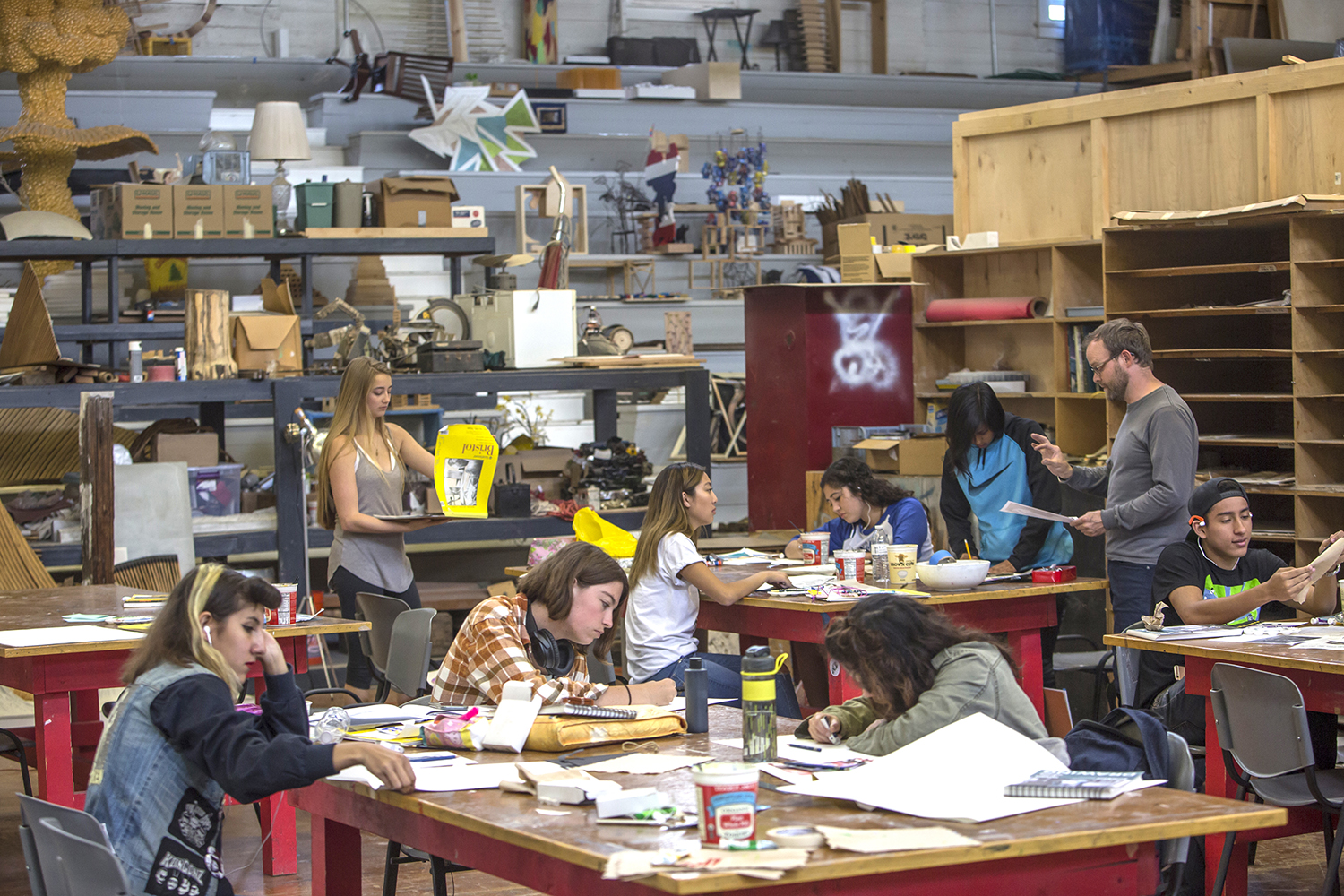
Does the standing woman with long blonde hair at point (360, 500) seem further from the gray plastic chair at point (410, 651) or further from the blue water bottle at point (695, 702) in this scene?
the blue water bottle at point (695, 702)

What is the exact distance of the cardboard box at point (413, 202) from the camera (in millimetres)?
8812

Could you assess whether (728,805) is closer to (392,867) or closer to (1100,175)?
(392,867)

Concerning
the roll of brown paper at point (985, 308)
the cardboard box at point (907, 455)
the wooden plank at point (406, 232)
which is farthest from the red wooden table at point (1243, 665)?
the wooden plank at point (406, 232)

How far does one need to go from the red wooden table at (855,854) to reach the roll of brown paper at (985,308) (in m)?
5.83

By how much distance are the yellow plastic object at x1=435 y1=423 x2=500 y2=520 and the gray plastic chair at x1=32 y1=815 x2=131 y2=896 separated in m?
3.75

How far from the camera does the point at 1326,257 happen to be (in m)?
6.84

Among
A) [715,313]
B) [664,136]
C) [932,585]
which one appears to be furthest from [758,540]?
[664,136]

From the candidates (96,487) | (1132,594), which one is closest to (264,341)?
(96,487)

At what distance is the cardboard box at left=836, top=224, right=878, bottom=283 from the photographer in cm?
919

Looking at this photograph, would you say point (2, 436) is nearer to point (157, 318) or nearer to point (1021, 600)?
point (157, 318)

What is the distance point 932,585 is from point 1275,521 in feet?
9.39

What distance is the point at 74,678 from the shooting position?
4.37 meters

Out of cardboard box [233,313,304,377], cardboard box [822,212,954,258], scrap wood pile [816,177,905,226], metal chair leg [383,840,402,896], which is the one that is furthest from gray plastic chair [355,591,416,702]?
scrap wood pile [816,177,905,226]

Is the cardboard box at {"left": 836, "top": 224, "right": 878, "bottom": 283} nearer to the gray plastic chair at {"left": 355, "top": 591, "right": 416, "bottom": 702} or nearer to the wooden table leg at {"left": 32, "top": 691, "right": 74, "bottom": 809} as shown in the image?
the gray plastic chair at {"left": 355, "top": 591, "right": 416, "bottom": 702}
